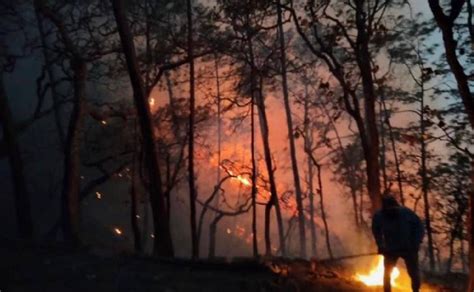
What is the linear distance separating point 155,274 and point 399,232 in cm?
473

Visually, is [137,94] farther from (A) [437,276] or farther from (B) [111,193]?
(B) [111,193]

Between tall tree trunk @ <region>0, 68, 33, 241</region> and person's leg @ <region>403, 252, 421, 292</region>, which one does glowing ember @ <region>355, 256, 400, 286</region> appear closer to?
person's leg @ <region>403, 252, 421, 292</region>

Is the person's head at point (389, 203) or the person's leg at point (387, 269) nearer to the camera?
the person's head at point (389, 203)

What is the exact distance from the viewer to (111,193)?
38.1m

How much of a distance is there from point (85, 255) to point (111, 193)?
90.4ft

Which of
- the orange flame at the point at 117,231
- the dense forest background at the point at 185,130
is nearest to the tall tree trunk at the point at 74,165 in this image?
the dense forest background at the point at 185,130

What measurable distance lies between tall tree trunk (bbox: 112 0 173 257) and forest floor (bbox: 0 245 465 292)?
185cm

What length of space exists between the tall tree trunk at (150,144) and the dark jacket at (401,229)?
6.09 meters

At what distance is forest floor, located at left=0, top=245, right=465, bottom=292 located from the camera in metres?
9.15

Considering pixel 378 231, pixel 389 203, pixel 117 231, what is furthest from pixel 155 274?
pixel 117 231

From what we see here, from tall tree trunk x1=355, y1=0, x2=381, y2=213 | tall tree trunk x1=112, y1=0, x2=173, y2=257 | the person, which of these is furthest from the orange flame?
the person

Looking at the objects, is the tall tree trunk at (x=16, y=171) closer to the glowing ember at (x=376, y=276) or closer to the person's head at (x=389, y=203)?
the glowing ember at (x=376, y=276)

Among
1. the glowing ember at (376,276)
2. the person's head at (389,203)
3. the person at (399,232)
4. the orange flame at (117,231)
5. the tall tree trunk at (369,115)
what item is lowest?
the glowing ember at (376,276)

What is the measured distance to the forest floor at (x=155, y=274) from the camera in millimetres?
9148
